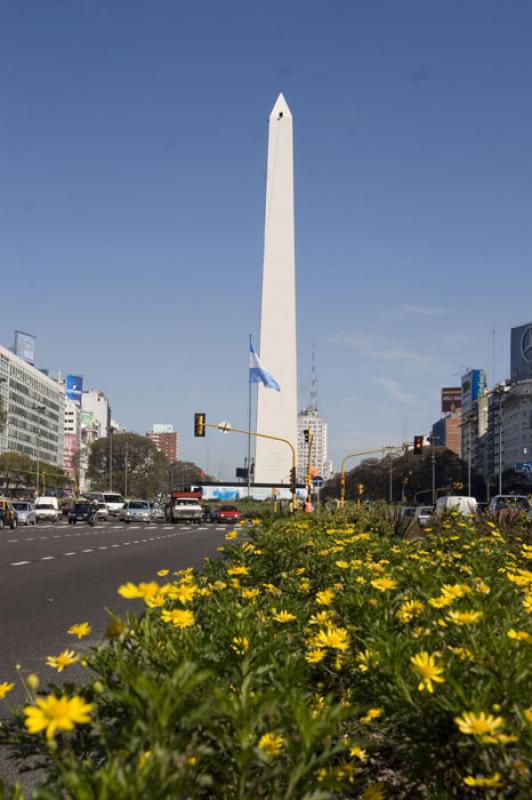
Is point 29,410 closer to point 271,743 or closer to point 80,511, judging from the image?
point 80,511

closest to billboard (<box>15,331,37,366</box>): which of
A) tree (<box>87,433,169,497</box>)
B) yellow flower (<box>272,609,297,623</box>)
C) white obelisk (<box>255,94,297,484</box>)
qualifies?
tree (<box>87,433,169,497</box>)

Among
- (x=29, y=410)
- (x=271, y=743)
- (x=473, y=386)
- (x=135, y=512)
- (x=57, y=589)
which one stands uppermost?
(x=473, y=386)

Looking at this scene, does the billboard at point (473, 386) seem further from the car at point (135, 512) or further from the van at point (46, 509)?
the van at point (46, 509)

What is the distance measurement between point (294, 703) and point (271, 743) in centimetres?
15

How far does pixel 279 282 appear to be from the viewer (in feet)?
218

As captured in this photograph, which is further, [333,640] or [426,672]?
[333,640]

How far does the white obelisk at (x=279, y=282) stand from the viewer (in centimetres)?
6625

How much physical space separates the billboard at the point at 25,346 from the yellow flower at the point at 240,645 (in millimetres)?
172660

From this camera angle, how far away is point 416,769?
8.73 feet

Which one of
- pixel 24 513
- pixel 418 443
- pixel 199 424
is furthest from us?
pixel 24 513

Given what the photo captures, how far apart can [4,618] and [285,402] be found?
5863cm

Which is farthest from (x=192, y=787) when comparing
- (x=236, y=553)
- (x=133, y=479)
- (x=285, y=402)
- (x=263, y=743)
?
(x=133, y=479)

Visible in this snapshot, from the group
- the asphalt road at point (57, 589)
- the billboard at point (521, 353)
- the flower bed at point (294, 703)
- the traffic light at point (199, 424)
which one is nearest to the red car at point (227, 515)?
the traffic light at point (199, 424)

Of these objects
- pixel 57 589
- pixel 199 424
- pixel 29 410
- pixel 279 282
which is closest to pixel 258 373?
pixel 279 282
